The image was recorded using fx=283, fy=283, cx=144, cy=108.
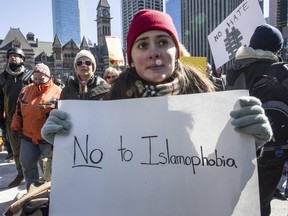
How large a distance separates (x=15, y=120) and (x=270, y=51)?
2968 millimetres

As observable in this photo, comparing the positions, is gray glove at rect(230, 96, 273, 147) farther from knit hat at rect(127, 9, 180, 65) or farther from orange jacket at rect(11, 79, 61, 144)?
orange jacket at rect(11, 79, 61, 144)

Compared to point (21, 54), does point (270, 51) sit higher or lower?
lower

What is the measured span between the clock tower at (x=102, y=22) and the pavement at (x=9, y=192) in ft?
Result: 249

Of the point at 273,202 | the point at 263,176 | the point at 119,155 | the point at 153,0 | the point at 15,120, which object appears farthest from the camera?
the point at 153,0

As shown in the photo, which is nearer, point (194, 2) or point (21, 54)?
point (21, 54)

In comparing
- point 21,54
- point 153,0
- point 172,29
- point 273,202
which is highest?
point 153,0

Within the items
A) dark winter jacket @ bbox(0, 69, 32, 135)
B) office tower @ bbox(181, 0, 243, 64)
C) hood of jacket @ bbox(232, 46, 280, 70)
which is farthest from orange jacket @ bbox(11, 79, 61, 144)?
office tower @ bbox(181, 0, 243, 64)

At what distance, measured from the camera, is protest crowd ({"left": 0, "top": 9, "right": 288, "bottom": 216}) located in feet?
3.79

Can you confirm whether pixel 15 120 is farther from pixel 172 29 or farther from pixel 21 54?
pixel 172 29

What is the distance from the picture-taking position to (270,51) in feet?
7.38

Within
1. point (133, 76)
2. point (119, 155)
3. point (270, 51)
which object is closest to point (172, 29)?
point (133, 76)

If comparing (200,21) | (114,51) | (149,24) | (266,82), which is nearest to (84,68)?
(266,82)

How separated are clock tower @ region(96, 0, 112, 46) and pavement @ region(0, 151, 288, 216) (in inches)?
2985

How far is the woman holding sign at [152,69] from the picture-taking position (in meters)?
1.24
